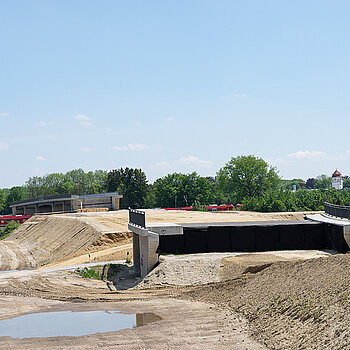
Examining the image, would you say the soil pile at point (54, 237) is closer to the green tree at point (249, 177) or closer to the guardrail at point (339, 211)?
the guardrail at point (339, 211)

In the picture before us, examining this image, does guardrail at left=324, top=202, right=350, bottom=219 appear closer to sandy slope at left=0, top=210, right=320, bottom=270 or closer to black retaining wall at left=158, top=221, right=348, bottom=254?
black retaining wall at left=158, top=221, right=348, bottom=254

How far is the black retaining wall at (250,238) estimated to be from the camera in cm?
2669

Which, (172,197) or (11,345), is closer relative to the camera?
(11,345)

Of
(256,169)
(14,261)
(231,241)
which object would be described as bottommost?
(14,261)

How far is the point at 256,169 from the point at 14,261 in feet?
282

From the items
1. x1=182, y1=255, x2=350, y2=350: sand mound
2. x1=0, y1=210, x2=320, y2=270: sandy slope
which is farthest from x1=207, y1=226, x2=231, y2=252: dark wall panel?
x1=0, y1=210, x2=320, y2=270: sandy slope

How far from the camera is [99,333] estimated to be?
640 inches

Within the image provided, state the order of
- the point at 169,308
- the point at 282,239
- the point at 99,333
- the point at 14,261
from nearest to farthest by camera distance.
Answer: the point at 99,333 → the point at 169,308 → the point at 282,239 → the point at 14,261

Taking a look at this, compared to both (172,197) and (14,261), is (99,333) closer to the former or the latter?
(14,261)

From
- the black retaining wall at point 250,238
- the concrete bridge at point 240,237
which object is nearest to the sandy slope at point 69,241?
the concrete bridge at point 240,237

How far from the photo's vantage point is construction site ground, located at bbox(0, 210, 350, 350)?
46.4 feet

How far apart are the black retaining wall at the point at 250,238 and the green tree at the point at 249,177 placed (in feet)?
310

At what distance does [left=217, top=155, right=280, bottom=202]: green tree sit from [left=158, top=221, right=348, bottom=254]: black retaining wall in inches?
3722

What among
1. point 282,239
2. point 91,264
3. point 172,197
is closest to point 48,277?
point 91,264
